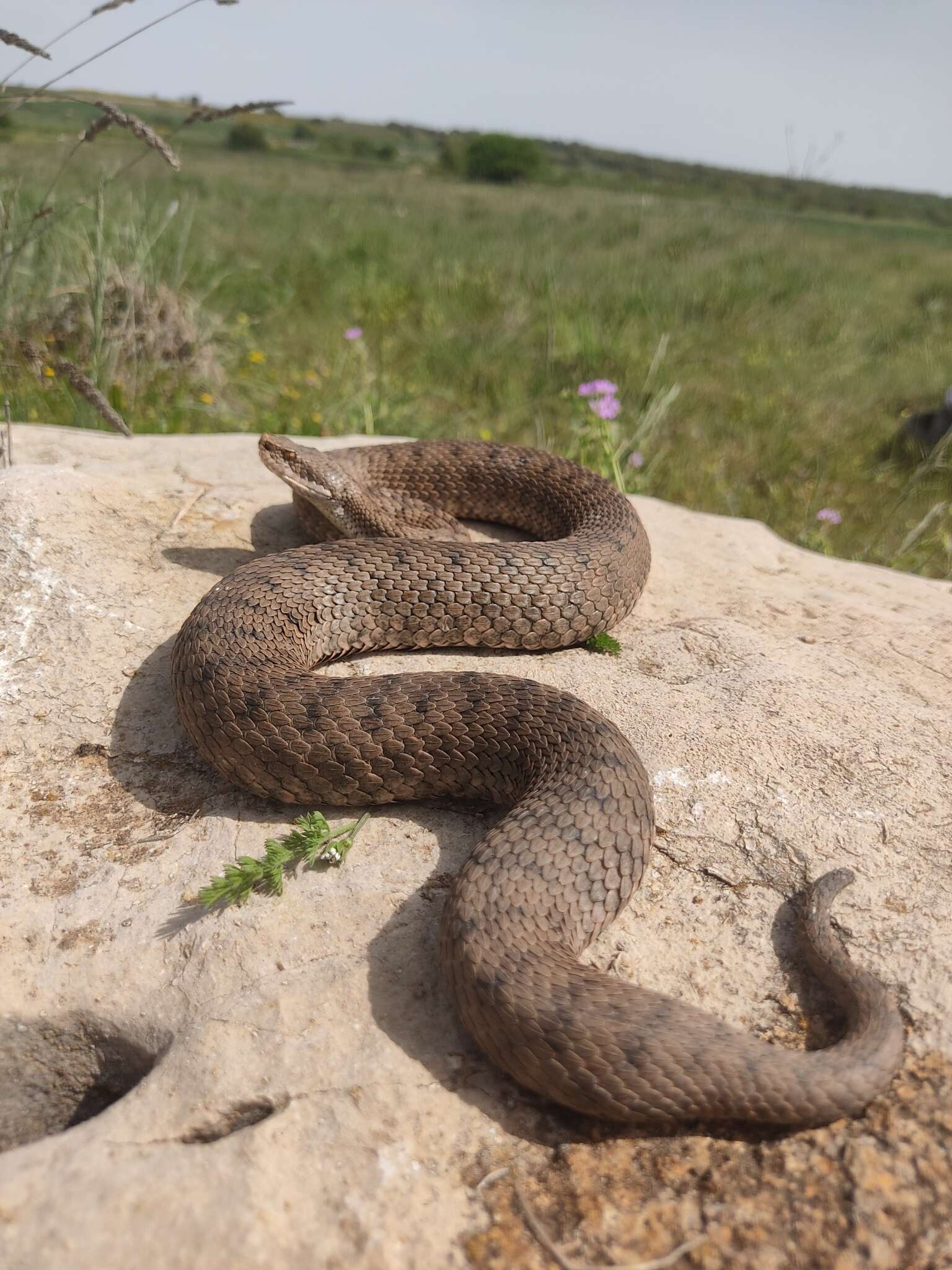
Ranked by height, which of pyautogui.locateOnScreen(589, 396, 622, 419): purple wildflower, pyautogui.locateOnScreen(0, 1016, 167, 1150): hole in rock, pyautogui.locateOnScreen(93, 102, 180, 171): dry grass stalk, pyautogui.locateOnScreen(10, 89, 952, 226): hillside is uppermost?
pyautogui.locateOnScreen(10, 89, 952, 226): hillside

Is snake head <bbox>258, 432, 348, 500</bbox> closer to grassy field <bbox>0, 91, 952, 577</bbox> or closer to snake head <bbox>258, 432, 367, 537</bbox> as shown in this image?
Result: snake head <bbox>258, 432, 367, 537</bbox>

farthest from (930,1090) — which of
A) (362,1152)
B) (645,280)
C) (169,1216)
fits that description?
(645,280)

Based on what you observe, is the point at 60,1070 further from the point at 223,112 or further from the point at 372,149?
the point at 372,149

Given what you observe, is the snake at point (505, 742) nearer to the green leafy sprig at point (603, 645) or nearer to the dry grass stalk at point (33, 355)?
the green leafy sprig at point (603, 645)

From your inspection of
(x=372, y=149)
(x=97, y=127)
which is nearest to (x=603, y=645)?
(x=97, y=127)

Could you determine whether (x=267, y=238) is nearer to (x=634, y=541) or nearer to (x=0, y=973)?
(x=634, y=541)

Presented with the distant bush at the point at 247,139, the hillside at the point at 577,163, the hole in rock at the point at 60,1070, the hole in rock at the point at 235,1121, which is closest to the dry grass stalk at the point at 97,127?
the hillside at the point at 577,163

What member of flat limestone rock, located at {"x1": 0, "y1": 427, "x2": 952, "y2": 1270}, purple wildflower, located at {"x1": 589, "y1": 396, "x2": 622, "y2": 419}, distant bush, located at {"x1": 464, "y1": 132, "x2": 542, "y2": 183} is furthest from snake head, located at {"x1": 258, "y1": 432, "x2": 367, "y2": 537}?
distant bush, located at {"x1": 464, "y1": 132, "x2": 542, "y2": 183}
